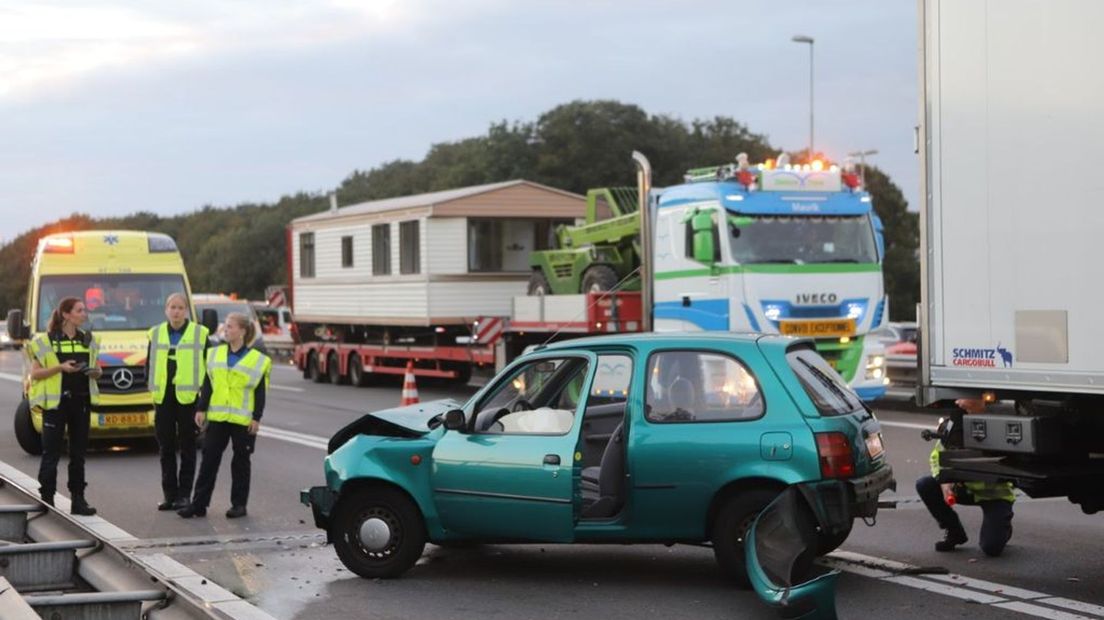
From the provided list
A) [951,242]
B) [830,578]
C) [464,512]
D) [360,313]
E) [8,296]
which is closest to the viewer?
[830,578]

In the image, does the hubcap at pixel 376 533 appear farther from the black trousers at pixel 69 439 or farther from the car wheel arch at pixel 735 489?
the black trousers at pixel 69 439

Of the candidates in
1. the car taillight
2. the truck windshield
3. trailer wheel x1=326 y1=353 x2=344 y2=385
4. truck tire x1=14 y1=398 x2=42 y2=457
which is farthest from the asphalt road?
trailer wheel x1=326 y1=353 x2=344 y2=385

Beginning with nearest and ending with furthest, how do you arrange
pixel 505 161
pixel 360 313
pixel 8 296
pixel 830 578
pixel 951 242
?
pixel 830 578 → pixel 951 242 → pixel 360 313 → pixel 505 161 → pixel 8 296

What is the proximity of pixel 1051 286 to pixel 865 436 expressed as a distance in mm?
1468

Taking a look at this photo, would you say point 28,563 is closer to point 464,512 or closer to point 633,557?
point 464,512

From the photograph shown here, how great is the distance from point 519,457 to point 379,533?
3.54 ft

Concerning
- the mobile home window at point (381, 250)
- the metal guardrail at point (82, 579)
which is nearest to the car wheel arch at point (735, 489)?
the metal guardrail at point (82, 579)

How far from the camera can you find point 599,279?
70.0 ft

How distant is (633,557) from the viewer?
985cm

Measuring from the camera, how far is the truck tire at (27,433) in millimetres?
16750

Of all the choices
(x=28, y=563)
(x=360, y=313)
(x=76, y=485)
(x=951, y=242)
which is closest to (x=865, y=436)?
(x=951, y=242)

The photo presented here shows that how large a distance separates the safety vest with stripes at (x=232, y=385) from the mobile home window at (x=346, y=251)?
17197mm

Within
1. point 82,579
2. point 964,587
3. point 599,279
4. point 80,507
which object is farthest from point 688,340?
point 599,279

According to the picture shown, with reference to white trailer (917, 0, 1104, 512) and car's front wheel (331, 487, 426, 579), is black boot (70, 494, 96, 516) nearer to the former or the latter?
car's front wheel (331, 487, 426, 579)
